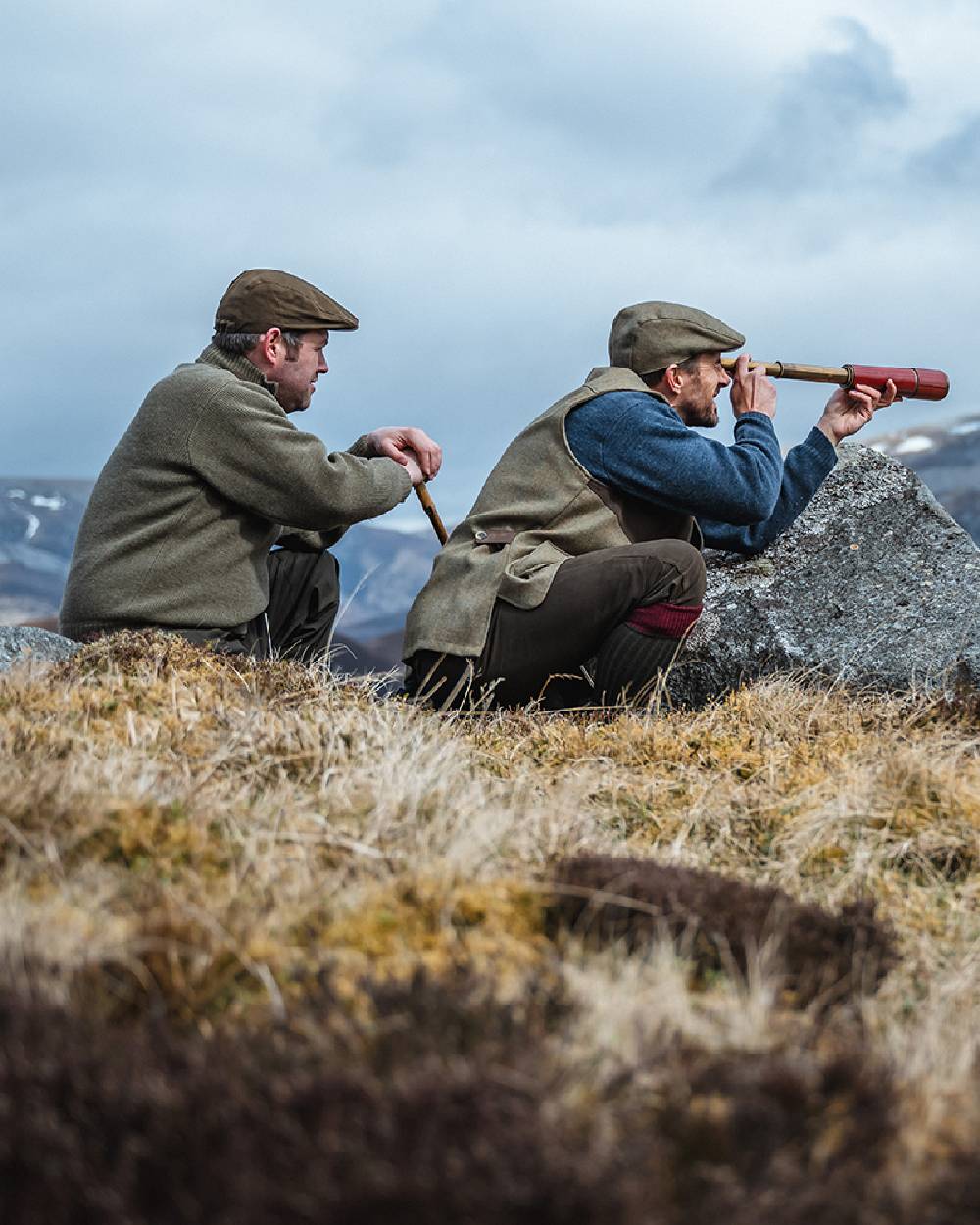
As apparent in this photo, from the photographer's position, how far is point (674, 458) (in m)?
6.68

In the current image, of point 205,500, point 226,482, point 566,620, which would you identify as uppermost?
point 226,482

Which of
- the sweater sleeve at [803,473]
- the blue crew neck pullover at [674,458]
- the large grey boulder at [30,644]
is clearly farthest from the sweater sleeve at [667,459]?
the large grey boulder at [30,644]

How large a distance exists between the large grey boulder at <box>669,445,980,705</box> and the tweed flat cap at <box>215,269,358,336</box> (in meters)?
2.74

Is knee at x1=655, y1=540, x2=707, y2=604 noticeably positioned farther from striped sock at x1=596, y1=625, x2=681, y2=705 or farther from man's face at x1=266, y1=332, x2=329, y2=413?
man's face at x1=266, y1=332, x2=329, y2=413

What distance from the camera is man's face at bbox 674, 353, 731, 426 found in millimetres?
7203

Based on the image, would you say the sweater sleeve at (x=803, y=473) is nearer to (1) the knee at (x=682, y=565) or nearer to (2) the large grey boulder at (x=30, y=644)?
(1) the knee at (x=682, y=565)

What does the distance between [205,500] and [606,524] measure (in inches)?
78.1

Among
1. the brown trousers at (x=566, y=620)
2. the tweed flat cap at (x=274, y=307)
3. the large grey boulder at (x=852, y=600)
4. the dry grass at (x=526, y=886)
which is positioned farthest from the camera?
the large grey boulder at (x=852, y=600)

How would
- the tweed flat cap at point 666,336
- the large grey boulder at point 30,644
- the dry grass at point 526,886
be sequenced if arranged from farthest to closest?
the tweed flat cap at point 666,336 < the large grey boulder at point 30,644 < the dry grass at point 526,886

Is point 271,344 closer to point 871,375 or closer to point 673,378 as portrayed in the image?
point 673,378

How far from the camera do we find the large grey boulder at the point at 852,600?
7656 mm

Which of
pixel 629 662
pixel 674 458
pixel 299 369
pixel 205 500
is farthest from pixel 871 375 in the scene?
pixel 205 500

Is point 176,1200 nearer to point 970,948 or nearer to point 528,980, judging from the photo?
point 528,980

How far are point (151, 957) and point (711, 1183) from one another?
4.13 feet
